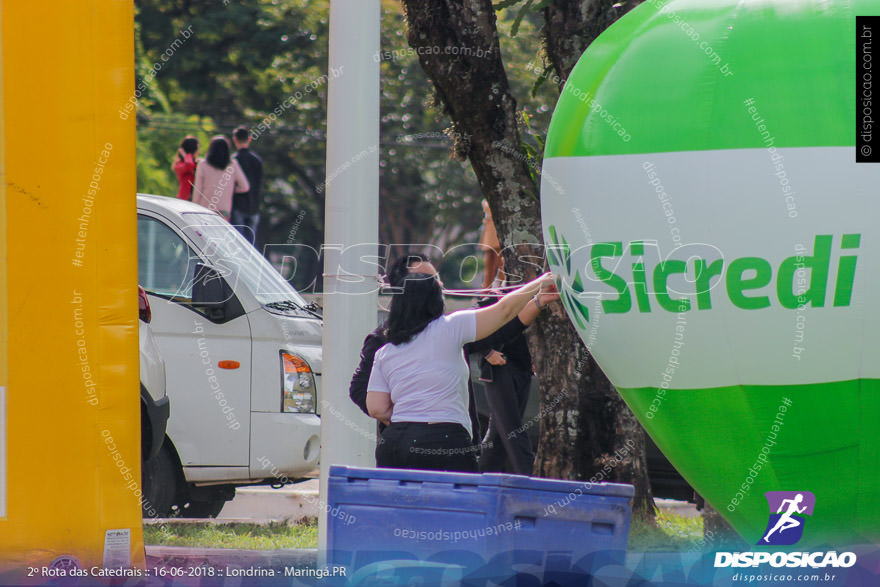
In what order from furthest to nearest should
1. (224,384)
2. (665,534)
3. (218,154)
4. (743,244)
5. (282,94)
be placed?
1. (282,94)
2. (218,154)
3. (224,384)
4. (665,534)
5. (743,244)

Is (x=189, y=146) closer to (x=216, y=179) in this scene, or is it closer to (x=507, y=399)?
(x=216, y=179)

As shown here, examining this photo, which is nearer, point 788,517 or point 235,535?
point 788,517

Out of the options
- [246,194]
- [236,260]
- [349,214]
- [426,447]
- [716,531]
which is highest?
[246,194]

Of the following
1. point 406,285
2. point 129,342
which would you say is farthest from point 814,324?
point 129,342

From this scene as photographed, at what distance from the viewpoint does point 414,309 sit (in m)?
5.70

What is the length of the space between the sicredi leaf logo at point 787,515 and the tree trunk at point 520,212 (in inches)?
89.8

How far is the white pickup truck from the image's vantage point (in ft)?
24.7

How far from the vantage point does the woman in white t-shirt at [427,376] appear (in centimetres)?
557

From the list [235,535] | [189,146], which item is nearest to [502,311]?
[235,535]

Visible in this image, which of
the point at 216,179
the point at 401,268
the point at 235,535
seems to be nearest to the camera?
the point at 401,268

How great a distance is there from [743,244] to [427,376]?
5.47 ft

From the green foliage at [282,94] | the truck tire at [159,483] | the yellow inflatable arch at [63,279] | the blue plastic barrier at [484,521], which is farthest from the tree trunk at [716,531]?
the green foliage at [282,94]

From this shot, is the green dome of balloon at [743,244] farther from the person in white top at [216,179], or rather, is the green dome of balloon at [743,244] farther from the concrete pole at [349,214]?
the person in white top at [216,179]

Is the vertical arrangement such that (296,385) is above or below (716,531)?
above
